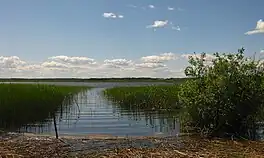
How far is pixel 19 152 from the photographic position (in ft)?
35.2

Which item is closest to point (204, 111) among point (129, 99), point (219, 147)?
point (219, 147)

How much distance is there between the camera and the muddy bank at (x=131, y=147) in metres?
10.5

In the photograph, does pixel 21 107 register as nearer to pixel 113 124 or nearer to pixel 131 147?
pixel 113 124

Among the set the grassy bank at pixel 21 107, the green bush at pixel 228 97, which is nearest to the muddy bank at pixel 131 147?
the green bush at pixel 228 97

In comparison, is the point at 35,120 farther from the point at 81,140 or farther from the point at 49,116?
the point at 81,140

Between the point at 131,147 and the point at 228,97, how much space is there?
4535 millimetres

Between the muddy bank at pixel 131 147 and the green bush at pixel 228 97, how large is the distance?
124 centimetres

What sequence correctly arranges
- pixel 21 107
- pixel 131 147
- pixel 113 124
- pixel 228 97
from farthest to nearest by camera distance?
pixel 21 107 → pixel 113 124 → pixel 228 97 → pixel 131 147


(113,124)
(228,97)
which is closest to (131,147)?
(228,97)

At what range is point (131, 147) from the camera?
1159cm

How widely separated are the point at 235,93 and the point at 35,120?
10.9 meters

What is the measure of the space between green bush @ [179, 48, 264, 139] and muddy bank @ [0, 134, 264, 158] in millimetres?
1239

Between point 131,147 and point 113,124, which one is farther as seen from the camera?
point 113,124

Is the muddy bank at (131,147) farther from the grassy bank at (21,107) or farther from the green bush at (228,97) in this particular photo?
the grassy bank at (21,107)
